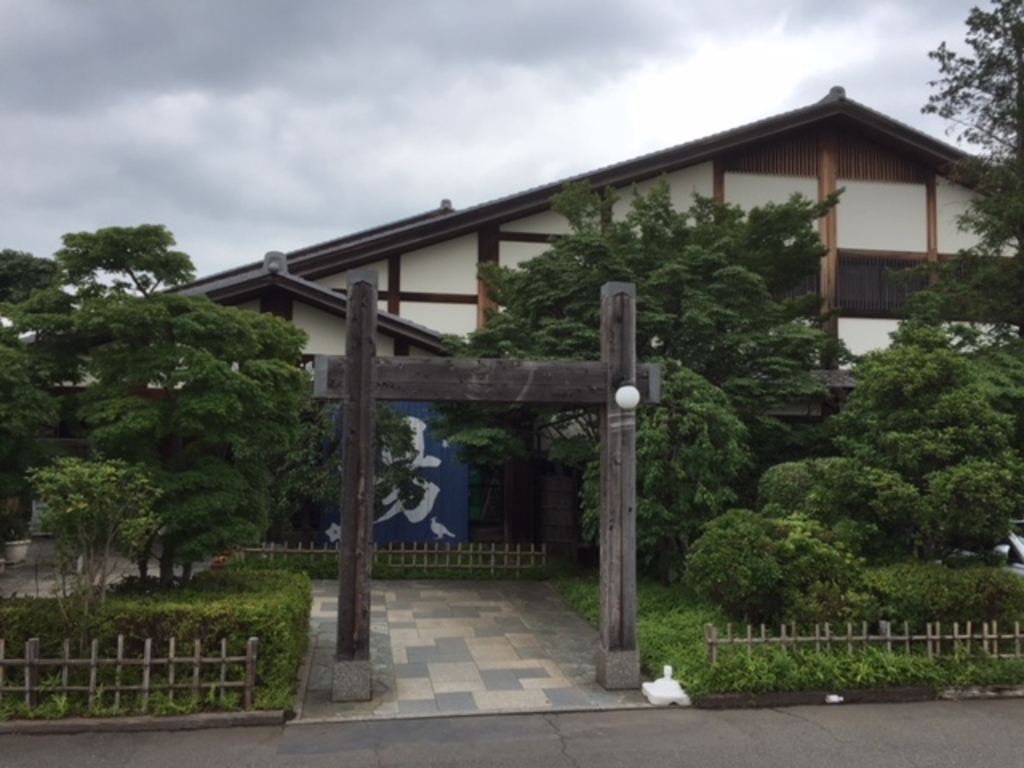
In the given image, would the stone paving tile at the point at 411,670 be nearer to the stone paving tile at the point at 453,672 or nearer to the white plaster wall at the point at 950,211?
the stone paving tile at the point at 453,672

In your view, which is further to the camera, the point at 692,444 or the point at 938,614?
the point at 692,444

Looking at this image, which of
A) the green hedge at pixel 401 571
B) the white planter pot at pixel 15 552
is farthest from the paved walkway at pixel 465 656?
the white planter pot at pixel 15 552

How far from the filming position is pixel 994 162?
13.6 metres

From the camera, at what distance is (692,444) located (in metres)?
11.1

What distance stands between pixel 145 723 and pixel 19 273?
848 inches

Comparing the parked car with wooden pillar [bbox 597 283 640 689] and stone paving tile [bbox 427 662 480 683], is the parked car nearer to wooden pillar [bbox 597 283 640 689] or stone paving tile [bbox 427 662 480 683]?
wooden pillar [bbox 597 283 640 689]

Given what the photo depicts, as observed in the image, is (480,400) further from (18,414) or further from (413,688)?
(18,414)

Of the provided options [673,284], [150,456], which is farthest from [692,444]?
[150,456]

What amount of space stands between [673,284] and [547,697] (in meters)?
6.94

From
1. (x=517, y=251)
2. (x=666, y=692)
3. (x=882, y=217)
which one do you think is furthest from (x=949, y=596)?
(x=882, y=217)

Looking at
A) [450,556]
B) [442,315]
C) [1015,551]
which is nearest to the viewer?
[1015,551]

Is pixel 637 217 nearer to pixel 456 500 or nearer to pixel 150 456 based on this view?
pixel 456 500

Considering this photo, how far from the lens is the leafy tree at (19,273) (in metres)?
23.9

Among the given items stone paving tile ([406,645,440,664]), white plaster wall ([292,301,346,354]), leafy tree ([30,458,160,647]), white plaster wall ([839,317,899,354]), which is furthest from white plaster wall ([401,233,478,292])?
leafy tree ([30,458,160,647])
